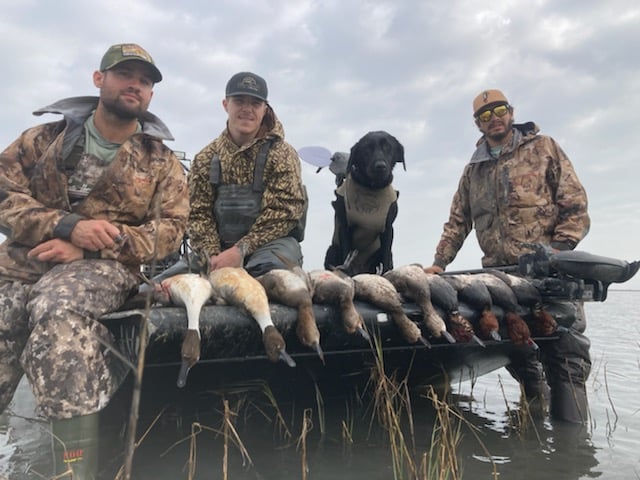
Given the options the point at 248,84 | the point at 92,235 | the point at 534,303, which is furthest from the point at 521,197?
the point at 92,235

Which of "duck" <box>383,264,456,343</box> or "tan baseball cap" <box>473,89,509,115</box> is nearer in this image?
"duck" <box>383,264,456,343</box>

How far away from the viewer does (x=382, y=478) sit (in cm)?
330

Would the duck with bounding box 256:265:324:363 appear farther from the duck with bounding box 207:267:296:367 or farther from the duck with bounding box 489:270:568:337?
the duck with bounding box 489:270:568:337

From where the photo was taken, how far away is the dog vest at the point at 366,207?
669 cm

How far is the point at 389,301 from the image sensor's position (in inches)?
161

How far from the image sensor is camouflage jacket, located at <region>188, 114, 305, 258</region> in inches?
196

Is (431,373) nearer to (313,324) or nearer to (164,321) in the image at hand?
(313,324)

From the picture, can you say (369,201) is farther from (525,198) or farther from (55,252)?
(55,252)

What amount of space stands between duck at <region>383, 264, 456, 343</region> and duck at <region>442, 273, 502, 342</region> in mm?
364

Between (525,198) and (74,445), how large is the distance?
15.6 ft

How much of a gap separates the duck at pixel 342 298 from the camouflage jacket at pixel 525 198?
2.55 meters

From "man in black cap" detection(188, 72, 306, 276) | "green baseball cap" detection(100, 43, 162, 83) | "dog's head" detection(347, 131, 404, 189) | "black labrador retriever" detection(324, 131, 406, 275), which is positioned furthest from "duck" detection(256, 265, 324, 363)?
"dog's head" detection(347, 131, 404, 189)

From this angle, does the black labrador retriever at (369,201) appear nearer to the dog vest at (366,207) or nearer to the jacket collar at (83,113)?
the dog vest at (366,207)

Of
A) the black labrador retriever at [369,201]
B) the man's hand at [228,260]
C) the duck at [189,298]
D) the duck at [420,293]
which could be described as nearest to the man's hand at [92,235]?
the duck at [189,298]
